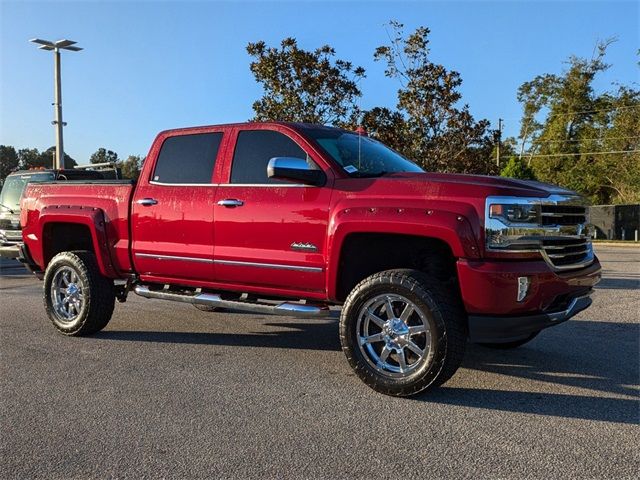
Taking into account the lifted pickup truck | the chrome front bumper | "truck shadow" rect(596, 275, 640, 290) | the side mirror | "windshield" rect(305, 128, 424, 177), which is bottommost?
"truck shadow" rect(596, 275, 640, 290)

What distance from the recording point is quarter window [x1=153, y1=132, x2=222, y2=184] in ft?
18.5

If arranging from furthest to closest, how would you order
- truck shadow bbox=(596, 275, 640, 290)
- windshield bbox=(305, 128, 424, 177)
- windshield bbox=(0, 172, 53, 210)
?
windshield bbox=(0, 172, 53, 210)
truck shadow bbox=(596, 275, 640, 290)
windshield bbox=(305, 128, 424, 177)

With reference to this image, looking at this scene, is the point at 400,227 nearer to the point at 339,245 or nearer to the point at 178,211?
the point at 339,245

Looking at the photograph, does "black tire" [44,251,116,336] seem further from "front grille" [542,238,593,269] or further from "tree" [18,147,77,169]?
"tree" [18,147,77,169]

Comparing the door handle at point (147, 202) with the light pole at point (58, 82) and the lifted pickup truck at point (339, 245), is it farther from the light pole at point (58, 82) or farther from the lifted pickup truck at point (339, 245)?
the light pole at point (58, 82)

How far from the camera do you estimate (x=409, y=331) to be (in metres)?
4.32

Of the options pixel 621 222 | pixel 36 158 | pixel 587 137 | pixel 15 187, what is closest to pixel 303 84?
pixel 15 187

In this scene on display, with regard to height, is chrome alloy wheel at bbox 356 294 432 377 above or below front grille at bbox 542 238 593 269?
below

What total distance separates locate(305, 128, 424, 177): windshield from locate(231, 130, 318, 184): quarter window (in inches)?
8.7

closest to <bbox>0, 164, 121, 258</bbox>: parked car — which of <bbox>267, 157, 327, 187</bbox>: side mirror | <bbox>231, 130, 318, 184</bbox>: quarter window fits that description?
<bbox>231, 130, 318, 184</bbox>: quarter window

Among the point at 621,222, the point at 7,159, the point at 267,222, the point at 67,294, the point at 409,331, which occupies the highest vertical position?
the point at 7,159

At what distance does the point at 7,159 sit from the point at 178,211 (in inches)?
2935

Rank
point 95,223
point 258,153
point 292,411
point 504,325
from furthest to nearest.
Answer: point 95,223 → point 258,153 → point 504,325 → point 292,411

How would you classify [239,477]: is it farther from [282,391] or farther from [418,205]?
[418,205]
